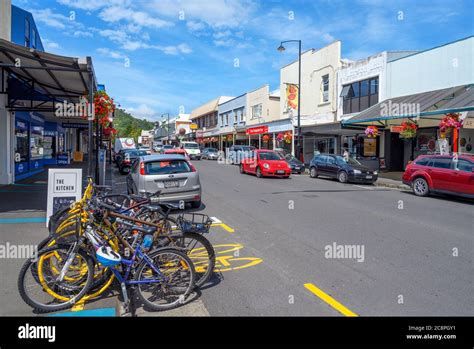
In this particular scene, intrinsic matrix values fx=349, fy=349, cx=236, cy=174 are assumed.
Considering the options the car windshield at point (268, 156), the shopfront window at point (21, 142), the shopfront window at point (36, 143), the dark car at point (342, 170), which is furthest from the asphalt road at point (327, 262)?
the shopfront window at point (36, 143)

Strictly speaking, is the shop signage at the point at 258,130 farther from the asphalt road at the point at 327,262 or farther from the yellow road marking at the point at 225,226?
the yellow road marking at the point at 225,226

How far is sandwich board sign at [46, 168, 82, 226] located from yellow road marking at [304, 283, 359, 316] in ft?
15.1

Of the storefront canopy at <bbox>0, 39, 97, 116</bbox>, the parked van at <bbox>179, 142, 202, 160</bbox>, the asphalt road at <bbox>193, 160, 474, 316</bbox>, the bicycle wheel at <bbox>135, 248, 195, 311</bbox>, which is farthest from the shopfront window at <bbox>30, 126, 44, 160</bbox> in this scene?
the parked van at <bbox>179, 142, 202, 160</bbox>

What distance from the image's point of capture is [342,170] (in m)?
18.2

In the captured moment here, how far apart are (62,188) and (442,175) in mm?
12269

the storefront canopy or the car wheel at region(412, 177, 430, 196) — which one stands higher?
the storefront canopy

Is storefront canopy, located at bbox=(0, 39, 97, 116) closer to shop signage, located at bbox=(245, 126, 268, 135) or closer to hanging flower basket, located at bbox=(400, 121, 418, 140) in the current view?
hanging flower basket, located at bbox=(400, 121, 418, 140)

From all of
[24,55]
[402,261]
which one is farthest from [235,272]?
[24,55]

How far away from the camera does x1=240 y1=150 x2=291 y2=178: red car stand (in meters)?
19.2

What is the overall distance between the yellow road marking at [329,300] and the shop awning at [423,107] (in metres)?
13.2

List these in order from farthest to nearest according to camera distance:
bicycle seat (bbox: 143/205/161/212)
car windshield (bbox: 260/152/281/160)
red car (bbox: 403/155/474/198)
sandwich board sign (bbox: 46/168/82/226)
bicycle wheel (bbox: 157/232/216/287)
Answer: car windshield (bbox: 260/152/281/160), red car (bbox: 403/155/474/198), sandwich board sign (bbox: 46/168/82/226), bicycle seat (bbox: 143/205/161/212), bicycle wheel (bbox: 157/232/216/287)

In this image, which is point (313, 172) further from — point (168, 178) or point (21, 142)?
point (21, 142)

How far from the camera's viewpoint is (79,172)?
6.66 m
